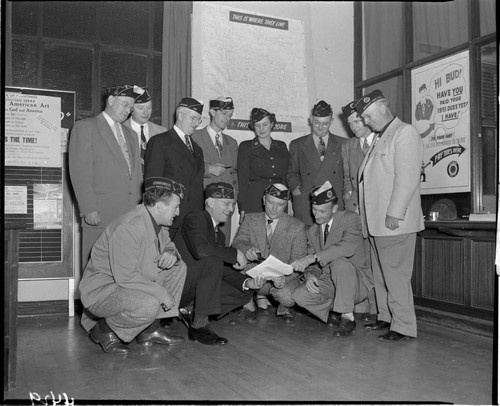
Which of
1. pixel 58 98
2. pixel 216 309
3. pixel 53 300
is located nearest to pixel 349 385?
pixel 216 309

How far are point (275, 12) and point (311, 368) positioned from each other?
4.13 m

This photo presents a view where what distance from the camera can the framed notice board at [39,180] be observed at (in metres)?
4.38

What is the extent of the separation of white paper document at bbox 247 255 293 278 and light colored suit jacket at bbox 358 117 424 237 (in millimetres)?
628

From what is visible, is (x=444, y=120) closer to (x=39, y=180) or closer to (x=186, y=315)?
(x=186, y=315)

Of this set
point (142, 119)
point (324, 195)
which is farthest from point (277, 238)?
point (142, 119)

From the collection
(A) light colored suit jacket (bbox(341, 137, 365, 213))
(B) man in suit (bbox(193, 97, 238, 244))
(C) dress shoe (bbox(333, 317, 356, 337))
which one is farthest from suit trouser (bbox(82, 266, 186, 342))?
(A) light colored suit jacket (bbox(341, 137, 365, 213))

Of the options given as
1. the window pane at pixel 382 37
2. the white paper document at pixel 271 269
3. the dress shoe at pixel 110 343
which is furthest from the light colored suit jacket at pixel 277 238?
the window pane at pixel 382 37

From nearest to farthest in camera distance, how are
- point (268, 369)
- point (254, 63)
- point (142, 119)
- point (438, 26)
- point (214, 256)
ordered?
point (268, 369)
point (214, 256)
point (142, 119)
point (438, 26)
point (254, 63)

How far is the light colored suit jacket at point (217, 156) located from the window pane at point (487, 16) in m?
2.27

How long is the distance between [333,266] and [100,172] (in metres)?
1.81

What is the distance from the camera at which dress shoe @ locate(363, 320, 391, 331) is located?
3.65m

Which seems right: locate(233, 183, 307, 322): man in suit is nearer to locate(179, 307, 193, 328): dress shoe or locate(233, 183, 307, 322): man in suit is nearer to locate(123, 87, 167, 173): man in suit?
Answer: locate(179, 307, 193, 328): dress shoe

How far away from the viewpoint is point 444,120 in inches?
176

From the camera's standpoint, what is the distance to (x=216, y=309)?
335cm
